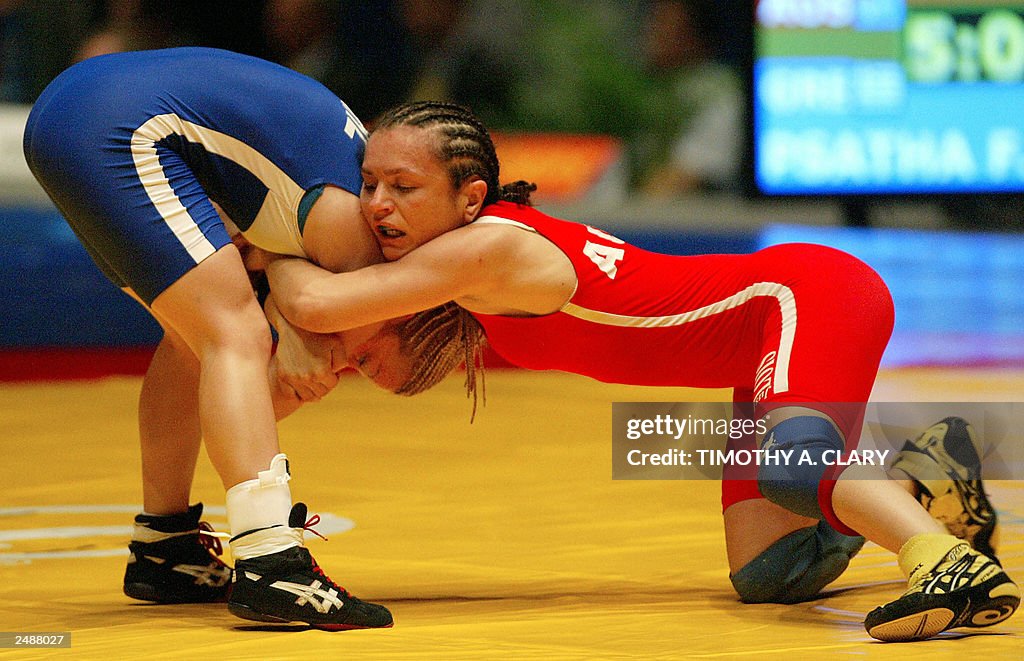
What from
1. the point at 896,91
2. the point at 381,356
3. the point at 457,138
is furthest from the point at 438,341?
the point at 896,91

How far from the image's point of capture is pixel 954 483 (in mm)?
2318

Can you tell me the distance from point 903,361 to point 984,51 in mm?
3460

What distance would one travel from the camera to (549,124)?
962 cm

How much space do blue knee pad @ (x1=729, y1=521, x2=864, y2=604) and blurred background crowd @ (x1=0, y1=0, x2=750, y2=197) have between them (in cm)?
566

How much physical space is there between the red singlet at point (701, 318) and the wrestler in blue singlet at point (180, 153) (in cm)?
30

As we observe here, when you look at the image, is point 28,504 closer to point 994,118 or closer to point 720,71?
point 994,118

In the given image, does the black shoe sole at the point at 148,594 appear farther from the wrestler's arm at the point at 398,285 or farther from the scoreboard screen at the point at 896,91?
the scoreboard screen at the point at 896,91

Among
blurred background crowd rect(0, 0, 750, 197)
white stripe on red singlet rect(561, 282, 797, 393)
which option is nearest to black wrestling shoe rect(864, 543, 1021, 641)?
white stripe on red singlet rect(561, 282, 797, 393)

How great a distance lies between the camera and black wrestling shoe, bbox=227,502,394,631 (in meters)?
2.15

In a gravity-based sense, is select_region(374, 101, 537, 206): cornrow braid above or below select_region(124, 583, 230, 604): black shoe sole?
above

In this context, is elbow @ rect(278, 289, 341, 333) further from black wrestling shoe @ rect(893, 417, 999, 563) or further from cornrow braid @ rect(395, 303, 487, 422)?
black wrestling shoe @ rect(893, 417, 999, 563)

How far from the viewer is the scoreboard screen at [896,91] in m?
7.86

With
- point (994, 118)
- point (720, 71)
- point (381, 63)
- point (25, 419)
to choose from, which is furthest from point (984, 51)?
point (25, 419)

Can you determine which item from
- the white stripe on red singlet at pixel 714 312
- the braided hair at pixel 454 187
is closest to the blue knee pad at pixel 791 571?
the white stripe on red singlet at pixel 714 312
